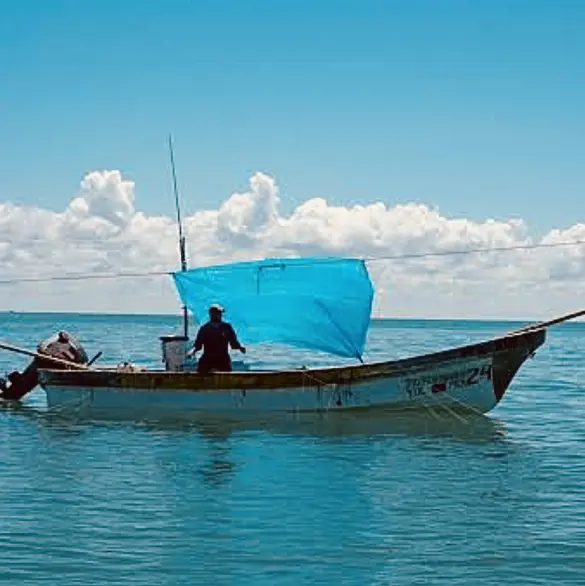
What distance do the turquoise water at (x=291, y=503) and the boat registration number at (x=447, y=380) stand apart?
0.63 meters

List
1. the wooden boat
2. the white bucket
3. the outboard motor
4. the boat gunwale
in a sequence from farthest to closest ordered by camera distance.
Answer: the outboard motor, the white bucket, the wooden boat, the boat gunwale

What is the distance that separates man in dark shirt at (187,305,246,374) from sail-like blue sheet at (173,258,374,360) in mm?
1145

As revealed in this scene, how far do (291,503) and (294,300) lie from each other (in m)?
8.25

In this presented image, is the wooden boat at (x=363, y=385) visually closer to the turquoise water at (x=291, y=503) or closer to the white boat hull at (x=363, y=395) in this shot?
the white boat hull at (x=363, y=395)

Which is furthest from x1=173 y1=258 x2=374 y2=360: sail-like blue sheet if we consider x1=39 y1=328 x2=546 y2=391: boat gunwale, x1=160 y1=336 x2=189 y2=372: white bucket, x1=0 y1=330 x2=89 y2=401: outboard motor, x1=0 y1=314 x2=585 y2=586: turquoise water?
x1=0 y1=330 x2=89 y2=401: outboard motor

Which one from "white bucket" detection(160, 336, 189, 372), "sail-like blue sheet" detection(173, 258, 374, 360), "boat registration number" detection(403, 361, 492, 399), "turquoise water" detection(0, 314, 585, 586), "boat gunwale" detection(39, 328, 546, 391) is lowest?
"turquoise water" detection(0, 314, 585, 586)

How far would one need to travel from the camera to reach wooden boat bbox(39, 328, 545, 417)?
19281 mm

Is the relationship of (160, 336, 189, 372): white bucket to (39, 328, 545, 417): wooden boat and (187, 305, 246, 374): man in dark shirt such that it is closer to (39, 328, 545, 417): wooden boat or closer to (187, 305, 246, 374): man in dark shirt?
(39, 328, 545, 417): wooden boat

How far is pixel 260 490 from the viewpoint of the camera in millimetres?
13352

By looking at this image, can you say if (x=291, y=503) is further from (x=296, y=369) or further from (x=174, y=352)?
(x=174, y=352)

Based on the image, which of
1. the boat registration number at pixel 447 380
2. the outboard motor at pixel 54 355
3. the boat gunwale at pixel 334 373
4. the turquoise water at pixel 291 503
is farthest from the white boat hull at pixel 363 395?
the outboard motor at pixel 54 355

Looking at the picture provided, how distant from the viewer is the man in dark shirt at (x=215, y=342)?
63.8ft

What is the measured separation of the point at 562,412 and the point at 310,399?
8.64 meters

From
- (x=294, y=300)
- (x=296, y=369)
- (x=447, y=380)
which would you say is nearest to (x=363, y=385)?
(x=296, y=369)
